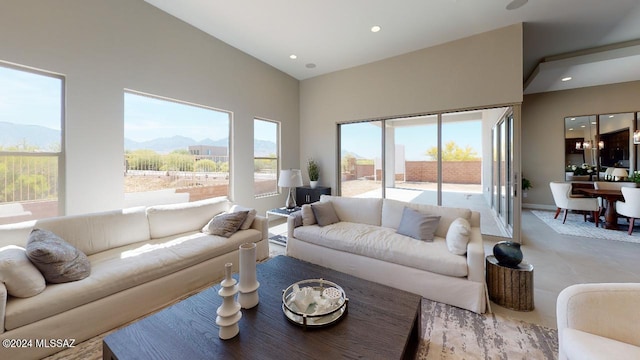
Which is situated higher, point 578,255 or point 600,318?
point 600,318

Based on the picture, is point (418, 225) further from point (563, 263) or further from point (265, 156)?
point (265, 156)

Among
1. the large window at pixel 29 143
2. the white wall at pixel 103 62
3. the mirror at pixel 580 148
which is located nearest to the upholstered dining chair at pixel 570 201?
the mirror at pixel 580 148

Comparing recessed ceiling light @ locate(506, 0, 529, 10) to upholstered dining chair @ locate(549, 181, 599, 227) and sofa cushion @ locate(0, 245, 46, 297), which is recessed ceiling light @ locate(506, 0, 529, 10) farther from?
sofa cushion @ locate(0, 245, 46, 297)

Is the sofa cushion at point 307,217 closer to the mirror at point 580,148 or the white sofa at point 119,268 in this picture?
the white sofa at point 119,268

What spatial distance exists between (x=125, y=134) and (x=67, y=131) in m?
0.56

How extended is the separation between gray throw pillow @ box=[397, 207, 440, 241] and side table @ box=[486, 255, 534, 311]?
0.61m

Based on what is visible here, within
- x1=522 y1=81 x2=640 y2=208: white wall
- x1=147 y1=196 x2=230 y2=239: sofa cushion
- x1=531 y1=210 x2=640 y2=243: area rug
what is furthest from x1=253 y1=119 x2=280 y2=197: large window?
x1=522 y1=81 x2=640 y2=208: white wall

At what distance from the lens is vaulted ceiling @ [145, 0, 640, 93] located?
3189 mm

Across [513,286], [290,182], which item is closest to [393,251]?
[513,286]

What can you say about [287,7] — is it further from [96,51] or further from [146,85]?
[96,51]

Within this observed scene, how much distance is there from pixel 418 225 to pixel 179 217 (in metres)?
2.90

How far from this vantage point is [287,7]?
3238 millimetres

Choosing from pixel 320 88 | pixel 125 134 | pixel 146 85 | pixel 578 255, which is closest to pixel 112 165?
pixel 125 134

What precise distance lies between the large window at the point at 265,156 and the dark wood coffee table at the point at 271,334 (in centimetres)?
345
